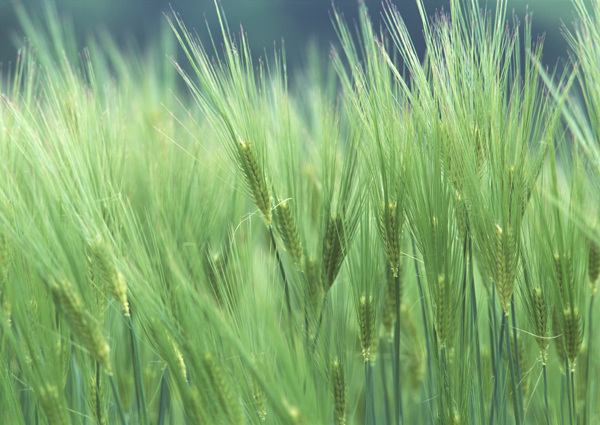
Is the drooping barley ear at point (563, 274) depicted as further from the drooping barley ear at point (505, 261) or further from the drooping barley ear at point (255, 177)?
the drooping barley ear at point (255, 177)

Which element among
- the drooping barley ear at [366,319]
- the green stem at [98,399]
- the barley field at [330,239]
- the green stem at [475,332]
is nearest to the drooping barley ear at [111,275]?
the barley field at [330,239]

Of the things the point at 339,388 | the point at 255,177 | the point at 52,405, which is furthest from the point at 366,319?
the point at 52,405

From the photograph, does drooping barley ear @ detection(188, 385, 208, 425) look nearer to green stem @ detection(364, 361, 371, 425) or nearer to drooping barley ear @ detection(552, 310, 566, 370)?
green stem @ detection(364, 361, 371, 425)

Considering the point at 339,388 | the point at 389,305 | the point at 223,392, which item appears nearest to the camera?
the point at 223,392

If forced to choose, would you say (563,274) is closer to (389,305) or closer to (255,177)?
(389,305)

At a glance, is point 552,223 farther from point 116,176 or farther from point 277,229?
point 116,176
